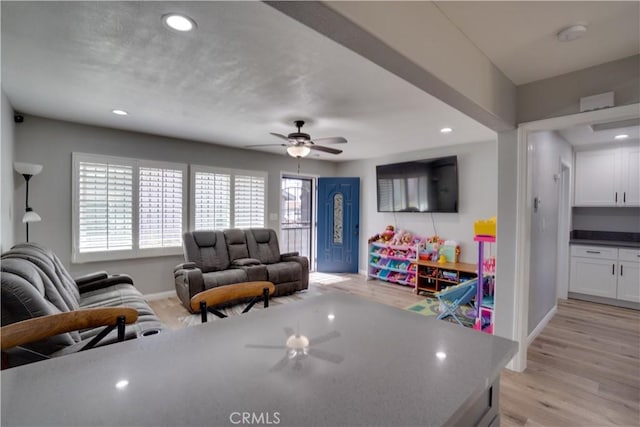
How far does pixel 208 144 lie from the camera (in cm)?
498

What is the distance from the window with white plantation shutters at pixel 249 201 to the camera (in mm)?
5309

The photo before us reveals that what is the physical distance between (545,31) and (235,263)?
4.23 meters

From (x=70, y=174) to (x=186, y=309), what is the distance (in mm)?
2258

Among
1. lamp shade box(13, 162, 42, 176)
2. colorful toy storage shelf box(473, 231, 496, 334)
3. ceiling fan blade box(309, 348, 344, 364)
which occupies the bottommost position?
colorful toy storage shelf box(473, 231, 496, 334)

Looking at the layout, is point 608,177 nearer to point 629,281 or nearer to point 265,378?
point 629,281

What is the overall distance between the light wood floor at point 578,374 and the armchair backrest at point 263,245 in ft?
4.72

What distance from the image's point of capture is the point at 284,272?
468 cm

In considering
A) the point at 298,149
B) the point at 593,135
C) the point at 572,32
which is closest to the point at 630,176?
the point at 593,135

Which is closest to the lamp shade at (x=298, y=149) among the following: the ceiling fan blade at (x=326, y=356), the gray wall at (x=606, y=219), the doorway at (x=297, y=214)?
the ceiling fan blade at (x=326, y=356)

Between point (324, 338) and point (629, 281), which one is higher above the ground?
point (324, 338)

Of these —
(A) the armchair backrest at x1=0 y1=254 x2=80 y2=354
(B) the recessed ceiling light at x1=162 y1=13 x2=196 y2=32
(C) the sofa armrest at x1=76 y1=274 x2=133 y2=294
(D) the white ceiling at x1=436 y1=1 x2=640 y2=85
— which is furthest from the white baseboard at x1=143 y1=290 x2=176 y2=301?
(D) the white ceiling at x1=436 y1=1 x2=640 y2=85

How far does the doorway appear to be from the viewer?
6.72m

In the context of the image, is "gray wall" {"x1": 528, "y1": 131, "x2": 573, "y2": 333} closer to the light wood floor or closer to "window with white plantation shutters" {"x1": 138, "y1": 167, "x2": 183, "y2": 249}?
the light wood floor

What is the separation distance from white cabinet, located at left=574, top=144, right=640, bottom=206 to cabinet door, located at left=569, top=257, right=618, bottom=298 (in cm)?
90
